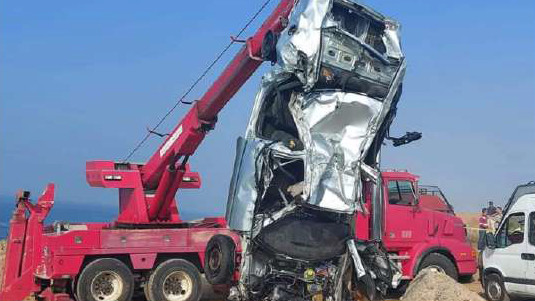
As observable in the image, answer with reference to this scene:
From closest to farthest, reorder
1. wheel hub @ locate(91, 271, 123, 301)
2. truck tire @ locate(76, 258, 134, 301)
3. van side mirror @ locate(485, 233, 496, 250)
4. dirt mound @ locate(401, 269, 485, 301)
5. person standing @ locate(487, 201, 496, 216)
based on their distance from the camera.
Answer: dirt mound @ locate(401, 269, 485, 301) → truck tire @ locate(76, 258, 134, 301) → wheel hub @ locate(91, 271, 123, 301) → van side mirror @ locate(485, 233, 496, 250) → person standing @ locate(487, 201, 496, 216)

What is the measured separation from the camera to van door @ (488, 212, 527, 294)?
12.7 meters

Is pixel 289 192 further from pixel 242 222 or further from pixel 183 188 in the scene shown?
pixel 183 188

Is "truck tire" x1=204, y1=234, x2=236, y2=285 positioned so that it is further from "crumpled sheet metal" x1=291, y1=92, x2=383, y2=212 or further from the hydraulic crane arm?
the hydraulic crane arm

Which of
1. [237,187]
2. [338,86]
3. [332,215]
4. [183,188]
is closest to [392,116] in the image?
[338,86]

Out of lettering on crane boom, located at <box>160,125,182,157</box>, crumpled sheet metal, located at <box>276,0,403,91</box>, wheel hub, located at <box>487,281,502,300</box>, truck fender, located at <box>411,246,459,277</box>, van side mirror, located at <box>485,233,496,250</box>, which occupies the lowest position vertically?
wheel hub, located at <box>487,281,502,300</box>

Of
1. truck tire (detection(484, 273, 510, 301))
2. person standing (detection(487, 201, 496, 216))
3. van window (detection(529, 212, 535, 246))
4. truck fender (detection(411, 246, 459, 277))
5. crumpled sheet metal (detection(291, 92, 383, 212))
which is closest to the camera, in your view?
crumpled sheet metal (detection(291, 92, 383, 212))

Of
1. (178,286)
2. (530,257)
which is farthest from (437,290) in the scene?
(178,286)

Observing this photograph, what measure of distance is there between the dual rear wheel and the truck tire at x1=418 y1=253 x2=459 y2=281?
16.5 ft

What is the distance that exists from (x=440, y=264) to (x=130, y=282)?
267 inches

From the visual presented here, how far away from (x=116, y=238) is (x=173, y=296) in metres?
1.64

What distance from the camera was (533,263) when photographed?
12.4 m

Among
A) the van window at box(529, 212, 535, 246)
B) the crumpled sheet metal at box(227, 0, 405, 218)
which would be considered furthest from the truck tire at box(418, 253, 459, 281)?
the crumpled sheet metal at box(227, 0, 405, 218)

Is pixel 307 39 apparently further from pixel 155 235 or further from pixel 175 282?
pixel 175 282

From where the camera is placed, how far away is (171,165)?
1398 cm
